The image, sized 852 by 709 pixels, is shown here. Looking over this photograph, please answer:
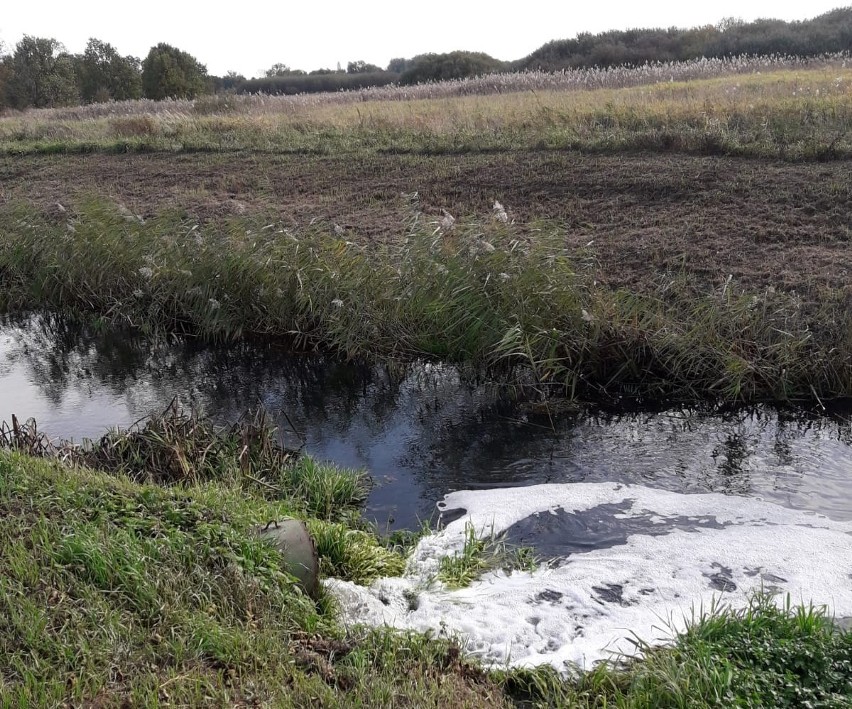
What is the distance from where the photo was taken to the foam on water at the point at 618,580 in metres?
3.90

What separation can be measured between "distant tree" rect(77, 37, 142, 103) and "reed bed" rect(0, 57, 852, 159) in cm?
2169

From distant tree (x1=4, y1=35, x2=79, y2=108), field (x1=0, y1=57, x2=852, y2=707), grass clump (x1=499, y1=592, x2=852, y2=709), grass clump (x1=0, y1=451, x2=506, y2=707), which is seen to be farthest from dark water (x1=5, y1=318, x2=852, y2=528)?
distant tree (x1=4, y1=35, x2=79, y2=108)

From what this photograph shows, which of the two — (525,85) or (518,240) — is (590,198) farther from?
(525,85)

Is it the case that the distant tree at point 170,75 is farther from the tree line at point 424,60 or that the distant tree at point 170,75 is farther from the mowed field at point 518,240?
the mowed field at point 518,240

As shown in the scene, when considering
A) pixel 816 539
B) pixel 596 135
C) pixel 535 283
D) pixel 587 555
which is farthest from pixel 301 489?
pixel 596 135

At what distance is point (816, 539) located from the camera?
15.6 ft

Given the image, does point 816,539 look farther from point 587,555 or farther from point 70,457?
point 70,457

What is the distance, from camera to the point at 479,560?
4617 mm

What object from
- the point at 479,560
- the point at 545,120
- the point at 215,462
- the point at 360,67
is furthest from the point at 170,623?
the point at 360,67

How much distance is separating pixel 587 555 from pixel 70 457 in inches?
141

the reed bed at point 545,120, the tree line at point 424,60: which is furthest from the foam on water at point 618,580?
the tree line at point 424,60

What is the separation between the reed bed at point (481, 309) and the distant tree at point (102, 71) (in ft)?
138

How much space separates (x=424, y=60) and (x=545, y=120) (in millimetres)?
32883

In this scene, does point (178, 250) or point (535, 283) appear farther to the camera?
point (178, 250)
